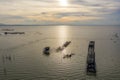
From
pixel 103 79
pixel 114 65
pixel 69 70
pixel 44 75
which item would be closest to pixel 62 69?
pixel 69 70

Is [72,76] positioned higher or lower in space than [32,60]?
lower

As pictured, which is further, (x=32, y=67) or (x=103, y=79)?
(x=32, y=67)

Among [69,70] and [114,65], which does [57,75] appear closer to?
[69,70]

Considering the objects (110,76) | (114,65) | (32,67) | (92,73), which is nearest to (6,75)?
(32,67)

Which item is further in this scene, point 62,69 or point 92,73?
point 62,69

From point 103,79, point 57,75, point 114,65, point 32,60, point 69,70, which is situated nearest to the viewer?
point 103,79

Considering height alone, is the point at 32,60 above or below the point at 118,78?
above

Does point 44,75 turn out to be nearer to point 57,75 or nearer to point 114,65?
point 57,75

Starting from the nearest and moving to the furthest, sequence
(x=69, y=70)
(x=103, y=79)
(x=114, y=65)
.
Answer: (x=103, y=79), (x=69, y=70), (x=114, y=65)

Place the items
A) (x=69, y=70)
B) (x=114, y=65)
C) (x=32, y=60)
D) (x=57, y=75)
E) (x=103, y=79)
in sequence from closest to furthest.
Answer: (x=103, y=79) < (x=57, y=75) < (x=69, y=70) < (x=114, y=65) < (x=32, y=60)
